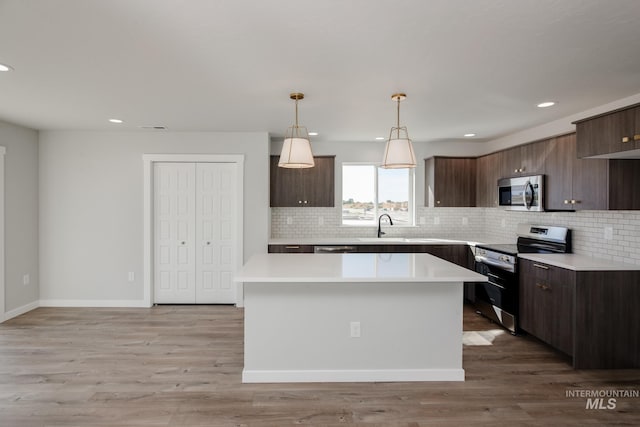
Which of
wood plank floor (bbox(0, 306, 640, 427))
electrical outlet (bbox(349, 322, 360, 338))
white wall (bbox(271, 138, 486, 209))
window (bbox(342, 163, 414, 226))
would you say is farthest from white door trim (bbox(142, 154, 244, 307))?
electrical outlet (bbox(349, 322, 360, 338))

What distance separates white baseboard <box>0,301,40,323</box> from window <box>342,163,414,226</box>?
4.27 metres

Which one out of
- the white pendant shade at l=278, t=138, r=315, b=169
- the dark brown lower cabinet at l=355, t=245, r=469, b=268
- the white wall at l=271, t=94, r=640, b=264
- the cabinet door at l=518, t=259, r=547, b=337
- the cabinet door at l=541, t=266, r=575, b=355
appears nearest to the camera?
the white pendant shade at l=278, t=138, r=315, b=169

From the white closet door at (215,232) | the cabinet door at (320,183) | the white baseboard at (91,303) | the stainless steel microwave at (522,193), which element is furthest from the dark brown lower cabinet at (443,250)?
the white baseboard at (91,303)

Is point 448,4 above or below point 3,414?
above

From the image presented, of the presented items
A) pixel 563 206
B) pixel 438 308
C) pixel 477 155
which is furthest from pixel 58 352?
pixel 477 155

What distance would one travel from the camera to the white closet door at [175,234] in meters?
4.84

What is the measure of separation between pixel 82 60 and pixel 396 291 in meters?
2.77

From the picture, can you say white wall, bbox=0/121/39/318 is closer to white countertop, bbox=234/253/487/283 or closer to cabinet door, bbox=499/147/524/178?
white countertop, bbox=234/253/487/283

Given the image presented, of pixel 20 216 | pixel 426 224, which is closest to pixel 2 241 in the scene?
pixel 20 216

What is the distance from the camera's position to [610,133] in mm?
2846

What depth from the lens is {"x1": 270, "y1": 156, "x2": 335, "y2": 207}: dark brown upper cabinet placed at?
516 cm

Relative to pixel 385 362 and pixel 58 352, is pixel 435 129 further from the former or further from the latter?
pixel 58 352

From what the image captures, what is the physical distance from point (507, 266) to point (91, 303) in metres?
5.14

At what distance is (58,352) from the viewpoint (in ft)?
10.9
